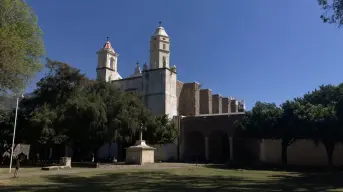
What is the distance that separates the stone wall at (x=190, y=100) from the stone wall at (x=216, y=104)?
17.8 feet

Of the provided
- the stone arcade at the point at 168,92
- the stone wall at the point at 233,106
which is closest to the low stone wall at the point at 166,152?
the stone arcade at the point at 168,92

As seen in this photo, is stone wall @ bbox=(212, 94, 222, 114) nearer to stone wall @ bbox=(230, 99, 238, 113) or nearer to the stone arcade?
the stone arcade

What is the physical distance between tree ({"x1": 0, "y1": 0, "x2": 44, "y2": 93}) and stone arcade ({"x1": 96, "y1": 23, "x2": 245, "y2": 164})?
83.4 ft

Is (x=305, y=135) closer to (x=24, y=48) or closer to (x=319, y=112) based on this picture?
(x=319, y=112)

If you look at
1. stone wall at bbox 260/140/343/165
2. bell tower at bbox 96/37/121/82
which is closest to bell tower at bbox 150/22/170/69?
bell tower at bbox 96/37/121/82

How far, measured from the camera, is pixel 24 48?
1722 cm

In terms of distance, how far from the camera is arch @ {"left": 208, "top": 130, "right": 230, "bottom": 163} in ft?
158

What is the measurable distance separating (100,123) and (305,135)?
17.6 m

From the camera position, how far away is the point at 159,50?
4934cm

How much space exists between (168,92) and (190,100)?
4.95m

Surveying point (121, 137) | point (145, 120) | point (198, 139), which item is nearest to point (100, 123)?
point (121, 137)

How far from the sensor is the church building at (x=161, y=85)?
48750mm

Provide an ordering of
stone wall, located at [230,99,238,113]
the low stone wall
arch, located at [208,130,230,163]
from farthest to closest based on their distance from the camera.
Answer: stone wall, located at [230,99,238,113] → arch, located at [208,130,230,163] → the low stone wall

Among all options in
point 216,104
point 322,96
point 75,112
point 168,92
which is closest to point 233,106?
point 216,104
